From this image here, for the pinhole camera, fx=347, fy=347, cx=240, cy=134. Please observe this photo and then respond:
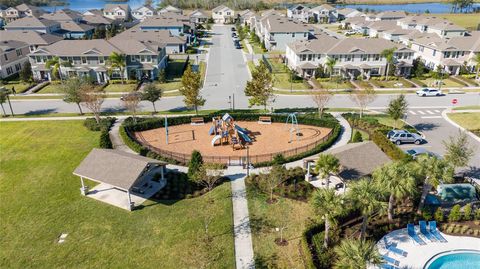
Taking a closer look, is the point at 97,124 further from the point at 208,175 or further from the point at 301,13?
the point at 301,13

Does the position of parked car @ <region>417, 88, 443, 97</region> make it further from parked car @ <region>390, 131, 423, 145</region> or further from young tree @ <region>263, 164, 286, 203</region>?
young tree @ <region>263, 164, 286, 203</region>

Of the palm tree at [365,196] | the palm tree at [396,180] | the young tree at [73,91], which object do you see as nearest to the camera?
the palm tree at [365,196]

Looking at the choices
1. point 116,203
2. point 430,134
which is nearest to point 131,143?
point 116,203

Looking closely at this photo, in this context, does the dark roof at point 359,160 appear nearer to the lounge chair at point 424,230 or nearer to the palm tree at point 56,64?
the lounge chair at point 424,230

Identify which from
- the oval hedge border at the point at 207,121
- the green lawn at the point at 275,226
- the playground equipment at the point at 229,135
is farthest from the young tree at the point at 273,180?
the playground equipment at the point at 229,135

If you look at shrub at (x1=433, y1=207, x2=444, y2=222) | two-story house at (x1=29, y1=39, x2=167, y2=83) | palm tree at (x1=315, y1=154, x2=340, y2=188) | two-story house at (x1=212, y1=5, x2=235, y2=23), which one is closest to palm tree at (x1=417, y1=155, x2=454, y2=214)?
shrub at (x1=433, y1=207, x2=444, y2=222)

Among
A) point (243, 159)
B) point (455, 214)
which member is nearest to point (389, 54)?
point (243, 159)

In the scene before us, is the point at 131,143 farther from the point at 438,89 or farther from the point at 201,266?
the point at 438,89
